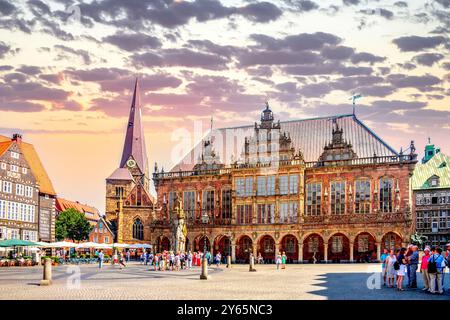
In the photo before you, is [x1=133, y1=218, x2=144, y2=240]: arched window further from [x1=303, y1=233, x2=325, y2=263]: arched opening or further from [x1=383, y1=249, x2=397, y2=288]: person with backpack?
[x1=383, y1=249, x2=397, y2=288]: person with backpack

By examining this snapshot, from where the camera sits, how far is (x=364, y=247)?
62344 mm

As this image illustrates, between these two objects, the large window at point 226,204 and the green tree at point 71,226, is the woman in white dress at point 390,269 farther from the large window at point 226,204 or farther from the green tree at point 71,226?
the green tree at point 71,226

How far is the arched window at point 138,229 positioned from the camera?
89.1 metres

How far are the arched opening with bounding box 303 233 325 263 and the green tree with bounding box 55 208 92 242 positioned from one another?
143ft

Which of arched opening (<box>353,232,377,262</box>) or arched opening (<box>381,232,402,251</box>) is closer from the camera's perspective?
arched opening (<box>381,232,402,251</box>)

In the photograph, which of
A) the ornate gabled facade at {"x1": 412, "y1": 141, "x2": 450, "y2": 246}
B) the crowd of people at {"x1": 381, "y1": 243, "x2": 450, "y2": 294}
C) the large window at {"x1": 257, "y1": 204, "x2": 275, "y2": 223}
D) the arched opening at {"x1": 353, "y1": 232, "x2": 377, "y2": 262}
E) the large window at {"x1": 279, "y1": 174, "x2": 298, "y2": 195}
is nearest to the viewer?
the crowd of people at {"x1": 381, "y1": 243, "x2": 450, "y2": 294}

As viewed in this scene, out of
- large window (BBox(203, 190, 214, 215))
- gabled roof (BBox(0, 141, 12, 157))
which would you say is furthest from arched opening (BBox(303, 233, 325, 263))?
gabled roof (BBox(0, 141, 12, 157))

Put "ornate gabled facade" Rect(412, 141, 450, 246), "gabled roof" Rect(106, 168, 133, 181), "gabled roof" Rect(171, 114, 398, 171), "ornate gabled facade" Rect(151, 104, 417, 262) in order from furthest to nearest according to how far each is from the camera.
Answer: "gabled roof" Rect(106, 168, 133, 181)
"ornate gabled facade" Rect(412, 141, 450, 246)
"gabled roof" Rect(171, 114, 398, 171)
"ornate gabled facade" Rect(151, 104, 417, 262)

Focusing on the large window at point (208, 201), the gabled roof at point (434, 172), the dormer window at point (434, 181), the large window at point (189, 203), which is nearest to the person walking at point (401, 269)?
the large window at point (208, 201)

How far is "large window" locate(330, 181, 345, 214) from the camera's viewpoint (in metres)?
64.2

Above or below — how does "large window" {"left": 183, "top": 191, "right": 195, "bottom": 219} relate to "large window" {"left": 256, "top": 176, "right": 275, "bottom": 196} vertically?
below
